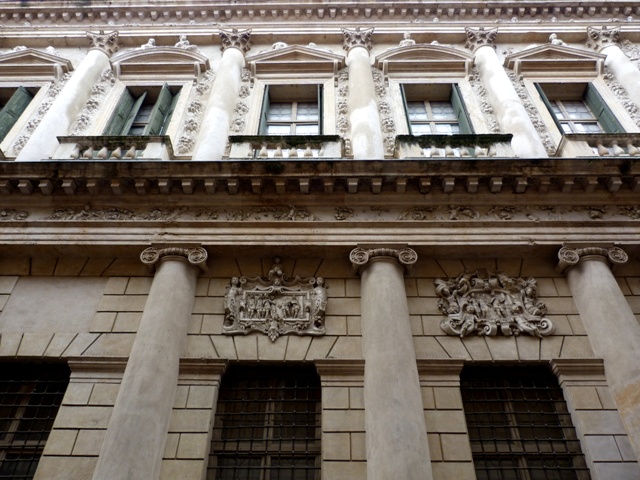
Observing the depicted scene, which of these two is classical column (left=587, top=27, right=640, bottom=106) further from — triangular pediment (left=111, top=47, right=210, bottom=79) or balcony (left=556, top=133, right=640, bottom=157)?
triangular pediment (left=111, top=47, right=210, bottom=79)

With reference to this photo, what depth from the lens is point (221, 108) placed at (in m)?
10.2

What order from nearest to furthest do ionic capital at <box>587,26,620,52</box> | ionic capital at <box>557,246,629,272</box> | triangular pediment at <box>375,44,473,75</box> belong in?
ionic capital at <box>557,246,629,272</box>
triangular pediment at <box>375,44,473,75</box>
ionic capital at <box>587,26,620,52</box>

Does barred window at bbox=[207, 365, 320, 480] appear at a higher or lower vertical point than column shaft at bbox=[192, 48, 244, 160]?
lower

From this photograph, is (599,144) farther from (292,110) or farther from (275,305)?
(275,305)

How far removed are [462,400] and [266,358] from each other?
2717 mm

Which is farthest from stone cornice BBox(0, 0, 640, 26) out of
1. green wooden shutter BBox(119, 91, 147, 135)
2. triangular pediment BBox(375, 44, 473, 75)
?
green wooden shutter BBox(119, 91, 147, 135)

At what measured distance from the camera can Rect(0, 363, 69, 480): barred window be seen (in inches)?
243

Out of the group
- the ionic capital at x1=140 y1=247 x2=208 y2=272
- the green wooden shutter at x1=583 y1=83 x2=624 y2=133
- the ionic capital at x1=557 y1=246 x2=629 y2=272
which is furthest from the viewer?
the green wooden shutter at x1=583 y1=83 x2=624 y2=133

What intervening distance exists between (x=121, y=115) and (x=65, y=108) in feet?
3.62

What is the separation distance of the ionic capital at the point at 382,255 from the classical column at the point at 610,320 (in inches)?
89.7

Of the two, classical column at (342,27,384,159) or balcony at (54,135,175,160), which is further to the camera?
classical column at (342,27,384,159)

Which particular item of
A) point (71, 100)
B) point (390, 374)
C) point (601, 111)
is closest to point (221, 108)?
point (71, 100)

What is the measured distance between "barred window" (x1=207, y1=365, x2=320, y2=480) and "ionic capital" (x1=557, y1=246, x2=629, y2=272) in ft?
13.6

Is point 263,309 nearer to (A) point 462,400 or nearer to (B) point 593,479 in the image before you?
(A) point 462,400
